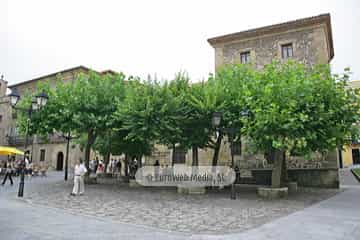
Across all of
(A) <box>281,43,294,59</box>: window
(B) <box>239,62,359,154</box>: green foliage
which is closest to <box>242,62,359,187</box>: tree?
(B) <box>239,62,359,154</box>: green foliage

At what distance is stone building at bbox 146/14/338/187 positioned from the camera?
63.1 feet

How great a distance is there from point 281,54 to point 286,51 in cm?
50

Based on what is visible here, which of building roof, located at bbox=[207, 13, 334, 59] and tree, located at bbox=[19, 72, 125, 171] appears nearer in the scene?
tree, located at bbox=[19, 72, 125, 171]

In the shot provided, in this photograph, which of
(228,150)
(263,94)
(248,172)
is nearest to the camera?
(263,94)

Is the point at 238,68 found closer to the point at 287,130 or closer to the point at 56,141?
the point at 287,130

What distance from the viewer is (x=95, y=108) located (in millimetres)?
15422

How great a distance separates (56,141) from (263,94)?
29085mm

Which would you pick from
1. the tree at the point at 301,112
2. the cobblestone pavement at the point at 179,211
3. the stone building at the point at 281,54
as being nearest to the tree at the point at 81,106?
the cobblestone pavement at the point at 179,211

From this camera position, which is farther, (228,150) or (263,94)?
(228,150)

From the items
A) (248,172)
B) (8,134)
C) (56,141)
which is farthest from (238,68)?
(8,134)

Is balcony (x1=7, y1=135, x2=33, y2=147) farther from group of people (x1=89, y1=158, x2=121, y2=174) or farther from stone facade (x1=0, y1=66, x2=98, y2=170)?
group of people (x1=89, y1=158, x2=121, y2=174)

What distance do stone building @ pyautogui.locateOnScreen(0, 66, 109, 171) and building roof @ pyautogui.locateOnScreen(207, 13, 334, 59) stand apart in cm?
1511

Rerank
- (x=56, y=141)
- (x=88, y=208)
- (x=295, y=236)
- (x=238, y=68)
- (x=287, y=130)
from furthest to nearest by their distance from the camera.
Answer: (x=56, y=141) < (x=238, y=68) < (x=287, y=130) < (x=88, y=208) < (x=295, y=236)

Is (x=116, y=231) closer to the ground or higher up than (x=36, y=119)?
closer to the ground
